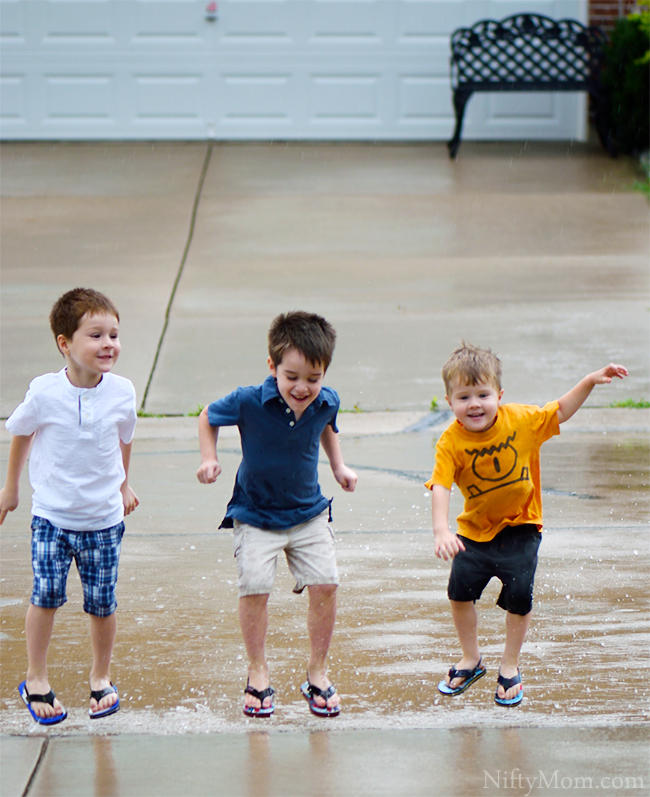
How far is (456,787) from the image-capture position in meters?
2.72

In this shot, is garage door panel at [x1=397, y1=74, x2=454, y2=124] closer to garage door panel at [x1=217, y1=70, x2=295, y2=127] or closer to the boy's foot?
garage door panel at [x1=217, y1=70, x2=295, y2=127]

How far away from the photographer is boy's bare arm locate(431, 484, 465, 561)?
9.37 ft

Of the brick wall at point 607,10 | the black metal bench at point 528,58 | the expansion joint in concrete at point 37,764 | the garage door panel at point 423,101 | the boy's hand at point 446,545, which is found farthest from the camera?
the garage door panel at point 423,101

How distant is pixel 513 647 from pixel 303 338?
1134 millimetres

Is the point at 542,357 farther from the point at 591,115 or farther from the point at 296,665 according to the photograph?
the point at 591,115

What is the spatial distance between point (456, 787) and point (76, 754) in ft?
3.44

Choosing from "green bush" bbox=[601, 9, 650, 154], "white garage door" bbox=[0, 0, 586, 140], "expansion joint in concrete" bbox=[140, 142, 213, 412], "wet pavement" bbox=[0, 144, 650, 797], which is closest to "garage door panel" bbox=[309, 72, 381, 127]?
"white garage door" bbox=[0, 0, 586, 140]

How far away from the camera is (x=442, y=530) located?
2895 mm

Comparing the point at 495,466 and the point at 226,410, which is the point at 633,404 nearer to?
the point at 495,466

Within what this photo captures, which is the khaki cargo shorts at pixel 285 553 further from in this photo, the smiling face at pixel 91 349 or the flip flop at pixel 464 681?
the smiling face at pixel 91 349

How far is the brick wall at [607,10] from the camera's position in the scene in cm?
1218

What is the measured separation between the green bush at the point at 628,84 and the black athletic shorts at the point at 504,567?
8928 millimetres

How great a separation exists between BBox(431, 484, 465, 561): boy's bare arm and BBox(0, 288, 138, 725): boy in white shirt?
0.94m

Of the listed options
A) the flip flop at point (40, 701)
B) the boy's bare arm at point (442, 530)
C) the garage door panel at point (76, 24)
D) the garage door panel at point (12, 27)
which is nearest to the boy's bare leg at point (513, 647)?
the boy's bare arm at point (442, 530)
